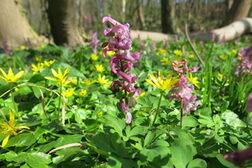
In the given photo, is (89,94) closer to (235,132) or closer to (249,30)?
(235,132)

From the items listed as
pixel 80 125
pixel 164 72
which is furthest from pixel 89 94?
pixel 164 72

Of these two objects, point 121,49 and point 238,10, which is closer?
point 121,49

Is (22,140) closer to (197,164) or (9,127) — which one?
(9,127)

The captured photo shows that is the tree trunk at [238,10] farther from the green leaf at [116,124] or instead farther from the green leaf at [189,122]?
the green leaf at [116,124]

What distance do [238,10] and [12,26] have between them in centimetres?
853

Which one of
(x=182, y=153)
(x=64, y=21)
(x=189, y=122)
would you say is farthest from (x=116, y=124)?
(x=64, y=21)

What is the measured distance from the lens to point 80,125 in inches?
59.0

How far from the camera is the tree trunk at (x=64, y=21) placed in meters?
4.41

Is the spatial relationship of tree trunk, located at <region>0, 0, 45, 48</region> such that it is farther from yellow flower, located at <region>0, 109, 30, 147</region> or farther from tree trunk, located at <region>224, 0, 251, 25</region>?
tree trunk, located at <region>224, 0, 251, 25</region>

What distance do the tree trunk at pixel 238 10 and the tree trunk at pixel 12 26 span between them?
7.91 m

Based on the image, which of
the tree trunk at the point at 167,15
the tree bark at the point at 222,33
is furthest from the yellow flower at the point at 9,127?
the tree trunk at the point at 167,15

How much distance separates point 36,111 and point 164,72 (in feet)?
4.91

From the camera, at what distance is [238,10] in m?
8.17

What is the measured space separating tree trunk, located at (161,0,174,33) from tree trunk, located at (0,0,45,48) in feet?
20.3
